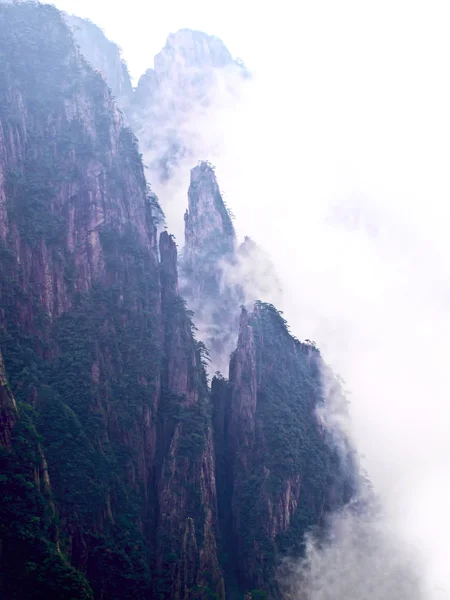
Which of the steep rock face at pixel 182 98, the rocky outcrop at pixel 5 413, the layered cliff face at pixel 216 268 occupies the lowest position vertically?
the rocky outcrop at pixel 5 413

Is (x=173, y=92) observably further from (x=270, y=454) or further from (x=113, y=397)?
(x=113, y=397)

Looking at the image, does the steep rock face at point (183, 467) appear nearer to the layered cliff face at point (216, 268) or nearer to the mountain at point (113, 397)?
the mountain at point (113, 397)

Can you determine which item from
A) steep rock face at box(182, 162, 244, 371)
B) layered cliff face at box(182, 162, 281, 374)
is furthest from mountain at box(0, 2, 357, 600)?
layered cliff face at box(182, 162, 281, 374)

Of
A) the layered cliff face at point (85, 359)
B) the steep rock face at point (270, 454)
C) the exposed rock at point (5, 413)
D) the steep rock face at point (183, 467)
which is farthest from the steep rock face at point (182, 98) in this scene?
the exposed rock at point (5, 413)

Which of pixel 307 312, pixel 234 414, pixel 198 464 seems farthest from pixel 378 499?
pixel 307 312

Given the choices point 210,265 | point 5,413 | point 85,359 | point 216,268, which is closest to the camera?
point 5,413

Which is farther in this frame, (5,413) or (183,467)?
(183,467)

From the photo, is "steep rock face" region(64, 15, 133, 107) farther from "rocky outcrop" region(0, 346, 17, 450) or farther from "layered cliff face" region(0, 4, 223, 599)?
"rocky outcrop" region(0, 346, 17, 450)

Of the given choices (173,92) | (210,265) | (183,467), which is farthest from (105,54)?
(183,467)
